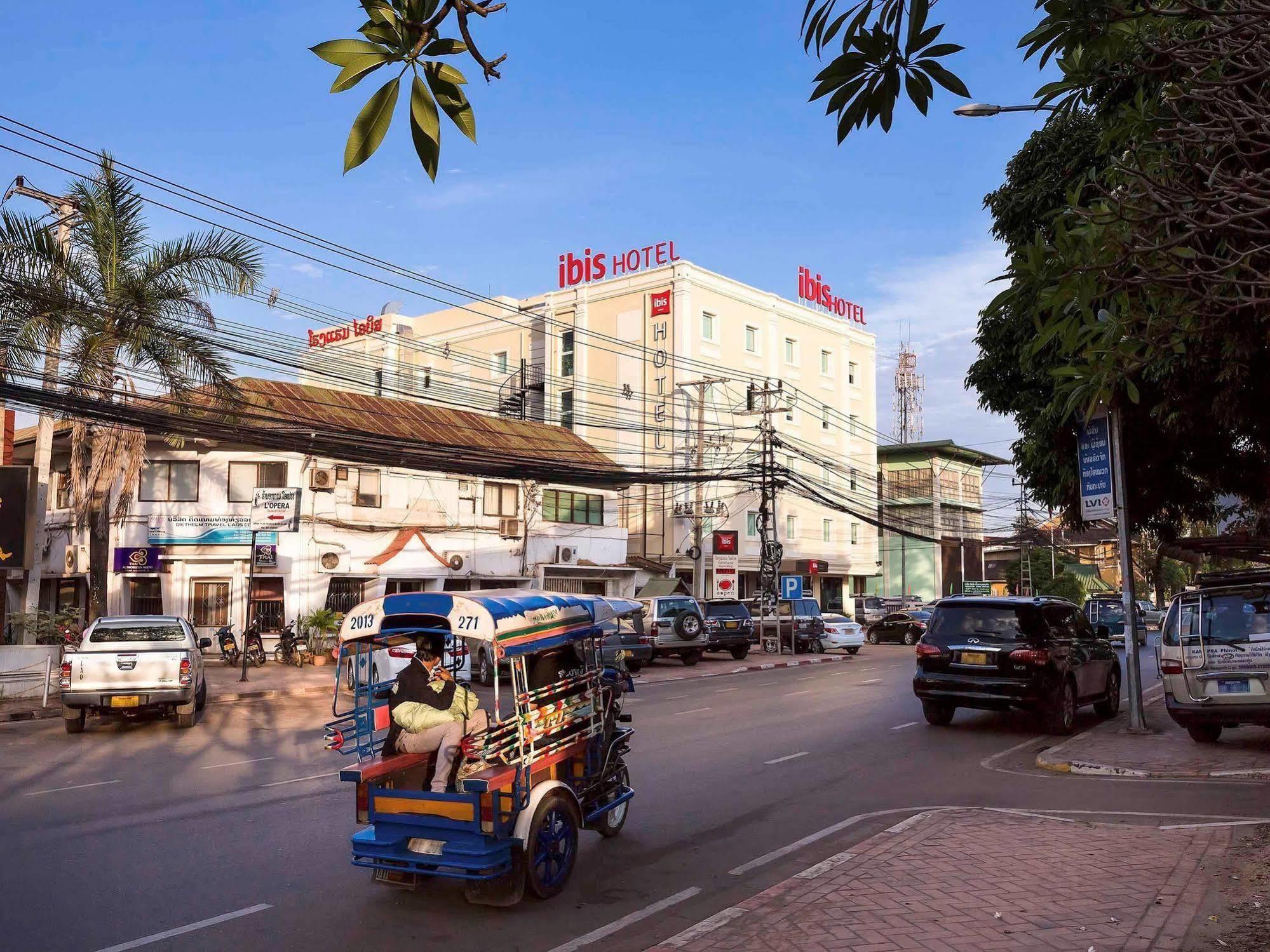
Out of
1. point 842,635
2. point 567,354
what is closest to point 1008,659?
point 842,635

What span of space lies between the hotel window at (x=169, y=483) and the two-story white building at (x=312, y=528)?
33 millimetres

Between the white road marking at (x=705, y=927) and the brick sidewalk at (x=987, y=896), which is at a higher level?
the brick sidewalk at (x=987, y=896)

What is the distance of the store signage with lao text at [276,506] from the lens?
89.5 feet

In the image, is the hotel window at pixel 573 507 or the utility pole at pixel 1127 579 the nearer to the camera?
the utility pole at pixel 1127 579

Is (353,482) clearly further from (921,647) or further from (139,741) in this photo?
(921,647)

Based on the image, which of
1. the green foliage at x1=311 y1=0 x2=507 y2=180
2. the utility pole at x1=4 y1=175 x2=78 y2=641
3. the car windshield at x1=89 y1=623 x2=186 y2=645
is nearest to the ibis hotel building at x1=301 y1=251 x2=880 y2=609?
the utility pole at x1=4 y1=175 x2=78 y2=641

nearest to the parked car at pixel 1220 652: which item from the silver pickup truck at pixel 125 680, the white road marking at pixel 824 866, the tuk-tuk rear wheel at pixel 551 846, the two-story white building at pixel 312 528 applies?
the white road marking at pixel 824 866

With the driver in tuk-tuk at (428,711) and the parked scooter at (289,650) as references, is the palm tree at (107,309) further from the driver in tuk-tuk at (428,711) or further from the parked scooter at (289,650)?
the driver in tuk-tuk at (428,711)

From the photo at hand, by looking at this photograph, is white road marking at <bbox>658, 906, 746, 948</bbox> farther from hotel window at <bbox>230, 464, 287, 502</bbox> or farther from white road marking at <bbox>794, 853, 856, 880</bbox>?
hotel window at <bbox>230, 464, 287, 502</bbox>

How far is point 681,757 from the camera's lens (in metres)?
13.2

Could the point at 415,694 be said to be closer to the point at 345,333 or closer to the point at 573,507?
the point at 573,507

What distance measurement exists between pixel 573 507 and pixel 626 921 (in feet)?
112

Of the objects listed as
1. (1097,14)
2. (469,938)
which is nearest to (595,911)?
(469,938)

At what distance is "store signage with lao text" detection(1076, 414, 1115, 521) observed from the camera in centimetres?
1411
